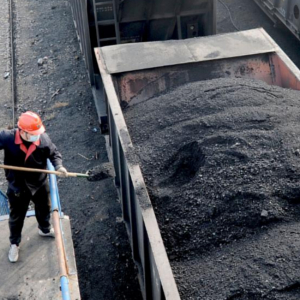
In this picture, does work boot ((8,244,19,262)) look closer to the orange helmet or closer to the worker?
the worker

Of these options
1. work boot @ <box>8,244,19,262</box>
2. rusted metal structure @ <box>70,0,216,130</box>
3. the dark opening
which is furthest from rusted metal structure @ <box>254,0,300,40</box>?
work boot @ <box>8,244,19,262</box>

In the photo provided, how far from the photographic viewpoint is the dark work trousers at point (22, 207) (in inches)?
195

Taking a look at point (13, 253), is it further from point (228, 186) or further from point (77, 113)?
point (77, 113)

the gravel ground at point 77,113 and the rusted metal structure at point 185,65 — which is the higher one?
the rusted metal structure at point 185,65

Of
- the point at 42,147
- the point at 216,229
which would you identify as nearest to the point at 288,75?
the point at 216,229

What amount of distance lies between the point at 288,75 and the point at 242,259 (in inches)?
109

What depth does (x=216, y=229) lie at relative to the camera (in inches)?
160

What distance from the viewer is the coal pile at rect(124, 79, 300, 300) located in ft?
12.1

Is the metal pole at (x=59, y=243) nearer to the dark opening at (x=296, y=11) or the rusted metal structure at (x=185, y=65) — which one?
the rusted metal structure at (x=185, y=65)

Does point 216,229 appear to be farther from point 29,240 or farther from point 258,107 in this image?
point 29,240

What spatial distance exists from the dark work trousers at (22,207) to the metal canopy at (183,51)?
1692 mm

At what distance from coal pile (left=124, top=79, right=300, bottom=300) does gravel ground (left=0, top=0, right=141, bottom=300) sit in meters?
1.72

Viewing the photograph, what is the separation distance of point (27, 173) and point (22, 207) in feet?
1.47

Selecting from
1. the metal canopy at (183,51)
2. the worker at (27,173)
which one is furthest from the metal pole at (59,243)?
the metal canopy at (183,51)
